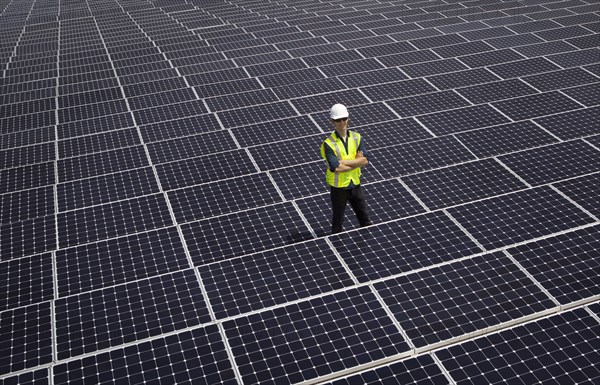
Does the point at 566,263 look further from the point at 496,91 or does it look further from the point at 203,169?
the point at 496,91

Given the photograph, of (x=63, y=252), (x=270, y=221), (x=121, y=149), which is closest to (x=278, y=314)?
(x=270, y=221)

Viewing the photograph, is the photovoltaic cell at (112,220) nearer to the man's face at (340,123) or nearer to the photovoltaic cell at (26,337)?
the photovoltaic cell at (26,337)

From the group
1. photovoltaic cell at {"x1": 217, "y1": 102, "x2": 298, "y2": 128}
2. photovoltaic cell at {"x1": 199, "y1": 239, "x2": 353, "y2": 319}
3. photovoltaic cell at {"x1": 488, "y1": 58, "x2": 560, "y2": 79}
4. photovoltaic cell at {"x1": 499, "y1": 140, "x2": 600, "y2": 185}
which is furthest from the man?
photovoltaic cell at {"x1": 488, "y1": 58, "x2": 560, "y2": 79}

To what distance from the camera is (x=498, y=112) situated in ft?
44.9

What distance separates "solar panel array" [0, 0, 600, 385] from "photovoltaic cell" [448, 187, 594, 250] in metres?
0.04

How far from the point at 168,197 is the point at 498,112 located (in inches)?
304

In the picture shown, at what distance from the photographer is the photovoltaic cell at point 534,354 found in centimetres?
655

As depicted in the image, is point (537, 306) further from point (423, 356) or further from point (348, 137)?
point (348, 137)

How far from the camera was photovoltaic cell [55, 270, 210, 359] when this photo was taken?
7.62m

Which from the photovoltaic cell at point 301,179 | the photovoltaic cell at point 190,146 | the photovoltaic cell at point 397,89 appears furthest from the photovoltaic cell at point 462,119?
the photovoltaic cell at point 190,146

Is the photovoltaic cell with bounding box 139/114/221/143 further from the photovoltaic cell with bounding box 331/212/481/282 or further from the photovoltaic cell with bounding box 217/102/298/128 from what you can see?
the photovoltaic cell with bounding box 331/212/481/282

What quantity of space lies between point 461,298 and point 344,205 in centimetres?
248

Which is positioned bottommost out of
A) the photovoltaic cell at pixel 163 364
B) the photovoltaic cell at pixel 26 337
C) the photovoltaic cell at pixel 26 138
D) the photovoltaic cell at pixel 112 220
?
the photovoltaic cell at pixel 26 138

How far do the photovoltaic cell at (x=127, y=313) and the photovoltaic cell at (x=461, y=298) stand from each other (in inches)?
103
